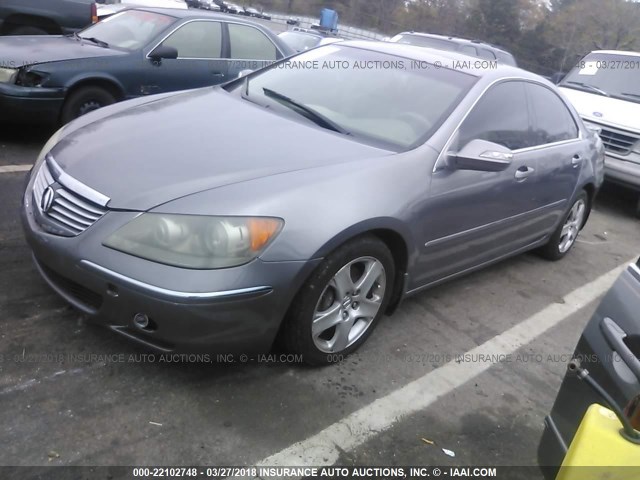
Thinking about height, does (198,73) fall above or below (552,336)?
above

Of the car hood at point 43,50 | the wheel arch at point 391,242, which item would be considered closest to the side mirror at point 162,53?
the car hood at point 43,50

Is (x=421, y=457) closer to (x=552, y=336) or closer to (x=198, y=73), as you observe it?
(x=552, y=336)

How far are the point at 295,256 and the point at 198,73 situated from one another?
4688mm

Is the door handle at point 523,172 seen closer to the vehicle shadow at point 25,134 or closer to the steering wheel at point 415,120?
the steering wheel at point 415,120

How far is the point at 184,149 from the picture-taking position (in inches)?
116

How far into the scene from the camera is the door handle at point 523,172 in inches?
151

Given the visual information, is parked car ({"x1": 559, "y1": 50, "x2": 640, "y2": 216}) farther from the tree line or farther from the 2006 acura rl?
the tree line

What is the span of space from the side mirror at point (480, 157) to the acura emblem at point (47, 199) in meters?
2.03

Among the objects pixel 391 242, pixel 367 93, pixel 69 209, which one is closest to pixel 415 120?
pixel 367 93

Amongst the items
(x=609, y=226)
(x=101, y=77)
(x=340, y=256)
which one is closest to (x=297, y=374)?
(x=340, y=256)

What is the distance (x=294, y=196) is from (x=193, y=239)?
19.3 inches

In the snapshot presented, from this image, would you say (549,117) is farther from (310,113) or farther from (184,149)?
(184,149)

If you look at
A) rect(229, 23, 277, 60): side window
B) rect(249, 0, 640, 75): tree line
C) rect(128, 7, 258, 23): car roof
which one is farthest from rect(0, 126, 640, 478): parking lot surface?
rect(249, 0, 640, 75): tree line

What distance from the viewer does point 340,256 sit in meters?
2.76
